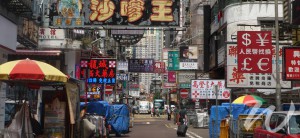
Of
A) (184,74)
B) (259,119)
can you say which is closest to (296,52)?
(259,119)

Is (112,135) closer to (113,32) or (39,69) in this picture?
(113,32)

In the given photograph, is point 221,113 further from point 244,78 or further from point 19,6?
point 19,6

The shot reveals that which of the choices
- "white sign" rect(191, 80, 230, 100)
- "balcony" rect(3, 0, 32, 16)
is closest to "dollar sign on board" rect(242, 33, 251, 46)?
"balcony" rect(3, 0, 32, 16)

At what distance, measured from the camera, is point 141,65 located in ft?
155

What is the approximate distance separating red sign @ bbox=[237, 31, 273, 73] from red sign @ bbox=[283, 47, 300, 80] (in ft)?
5.13

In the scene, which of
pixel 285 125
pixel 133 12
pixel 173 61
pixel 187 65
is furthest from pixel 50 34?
pixel 285 125

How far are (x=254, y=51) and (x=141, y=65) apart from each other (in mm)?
27169

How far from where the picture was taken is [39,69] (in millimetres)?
10867

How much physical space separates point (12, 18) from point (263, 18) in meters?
20.8

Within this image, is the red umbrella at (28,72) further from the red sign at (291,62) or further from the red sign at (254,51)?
the red sign at (254,51)

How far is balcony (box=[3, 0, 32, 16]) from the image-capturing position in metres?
16.6

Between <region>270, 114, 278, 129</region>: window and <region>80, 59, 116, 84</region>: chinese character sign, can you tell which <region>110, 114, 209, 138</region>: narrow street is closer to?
<region>80, 59, 116, 84</region>: chinese character sign

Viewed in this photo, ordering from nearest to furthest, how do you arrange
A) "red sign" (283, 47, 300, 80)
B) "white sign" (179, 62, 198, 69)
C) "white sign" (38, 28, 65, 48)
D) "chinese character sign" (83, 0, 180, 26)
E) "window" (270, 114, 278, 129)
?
"window" (270, 114, 278, 129), "red sign" (283, 47, 300, 80), "chinese character sign" (83, 0, 180, 26), "white sign" (38, 28, 65, 48), "white sign" (179, 62, 198, 69)

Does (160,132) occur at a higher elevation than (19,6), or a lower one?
lower
